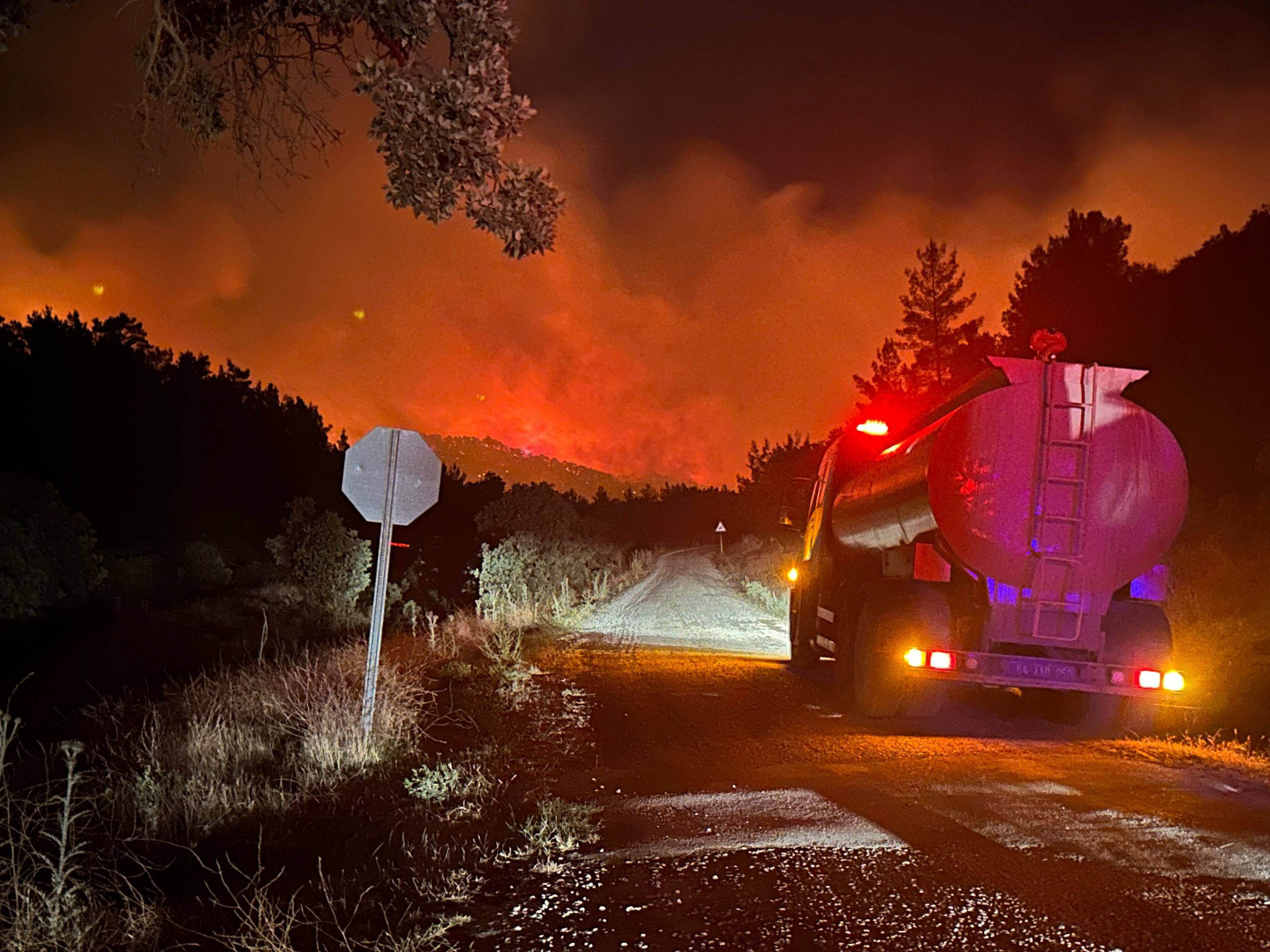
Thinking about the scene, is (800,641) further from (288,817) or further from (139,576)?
(139,576)

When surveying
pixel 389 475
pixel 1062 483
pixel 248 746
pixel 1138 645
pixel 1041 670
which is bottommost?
pixel 248 746

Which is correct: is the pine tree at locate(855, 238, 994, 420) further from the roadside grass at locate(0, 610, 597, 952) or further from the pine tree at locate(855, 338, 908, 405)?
the roadside grass at locate(0, 610, 597, 952)

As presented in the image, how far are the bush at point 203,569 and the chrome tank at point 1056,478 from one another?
31.6 metres

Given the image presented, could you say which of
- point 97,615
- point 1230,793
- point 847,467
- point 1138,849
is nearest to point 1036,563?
point 1230,793

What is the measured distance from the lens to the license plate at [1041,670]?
8.27m

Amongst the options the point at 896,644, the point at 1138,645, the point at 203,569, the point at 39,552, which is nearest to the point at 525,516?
the point at 39,552

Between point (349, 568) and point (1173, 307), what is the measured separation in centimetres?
2652

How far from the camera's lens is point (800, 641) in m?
13.4

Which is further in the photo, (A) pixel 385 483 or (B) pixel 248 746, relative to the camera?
(A) pixel 385 483

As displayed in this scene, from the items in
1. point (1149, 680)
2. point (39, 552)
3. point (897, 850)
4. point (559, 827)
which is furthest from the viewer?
point (39, 552)

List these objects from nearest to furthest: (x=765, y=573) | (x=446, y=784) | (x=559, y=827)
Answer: (x=559, y=827), (x=446, y=784), (x=765, y=573)

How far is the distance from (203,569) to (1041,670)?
32984 mm

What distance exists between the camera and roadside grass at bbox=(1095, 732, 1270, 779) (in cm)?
726

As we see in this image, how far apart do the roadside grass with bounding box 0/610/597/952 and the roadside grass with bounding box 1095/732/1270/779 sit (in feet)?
16.1
